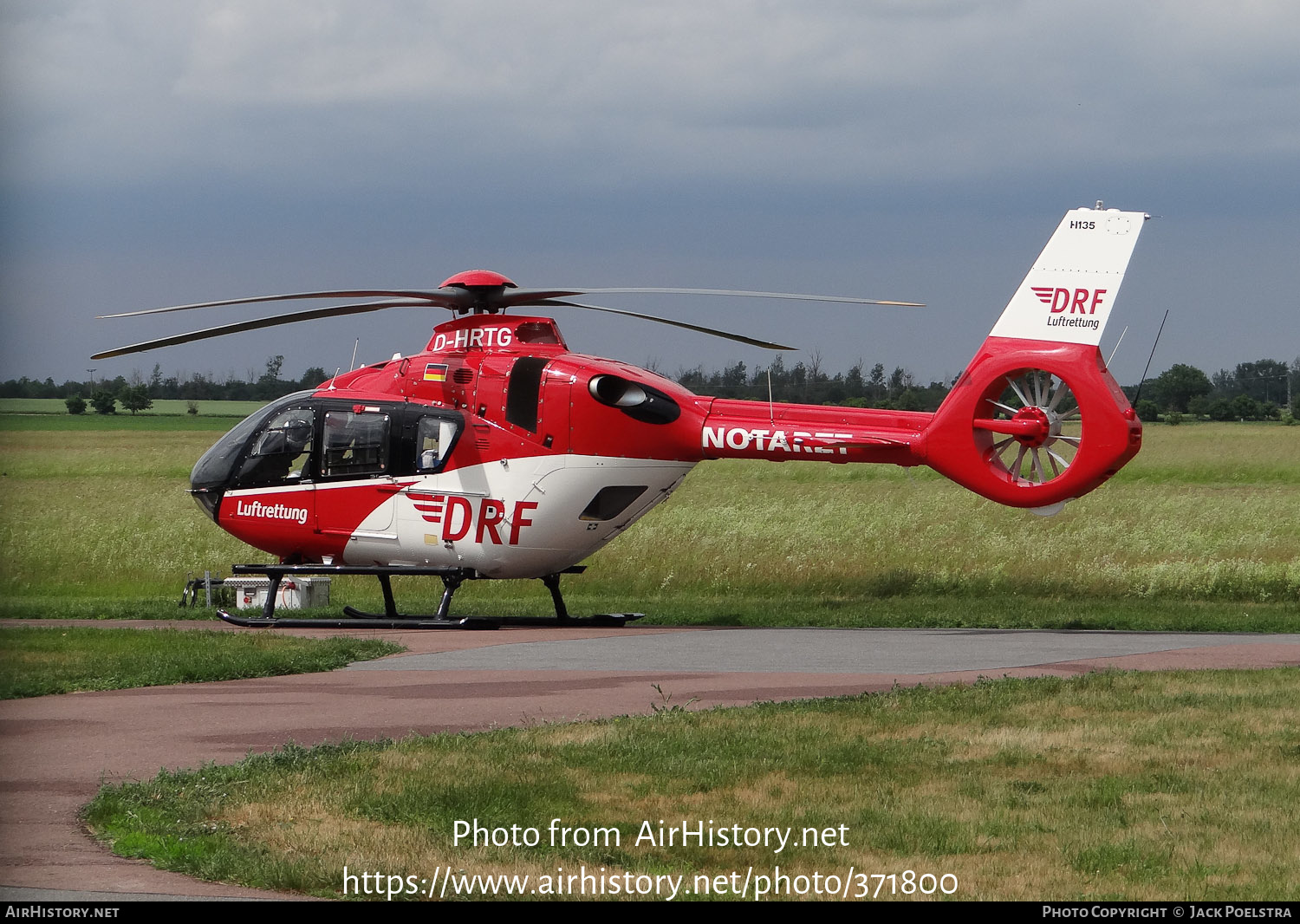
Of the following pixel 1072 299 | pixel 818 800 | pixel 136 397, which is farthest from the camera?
pixel 136 397

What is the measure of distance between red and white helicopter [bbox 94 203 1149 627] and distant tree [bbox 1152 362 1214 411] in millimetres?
90365

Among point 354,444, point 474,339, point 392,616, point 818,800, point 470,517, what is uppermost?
point 474,339

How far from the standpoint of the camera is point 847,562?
2594cm

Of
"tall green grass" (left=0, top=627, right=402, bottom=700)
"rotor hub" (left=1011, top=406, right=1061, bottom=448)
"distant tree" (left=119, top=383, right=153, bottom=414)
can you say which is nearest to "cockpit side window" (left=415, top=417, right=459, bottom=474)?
"tall green grass" (left=0, top=627, right=402, bottom=700)

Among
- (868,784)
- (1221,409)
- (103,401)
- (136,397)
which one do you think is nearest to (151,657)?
(868,784)

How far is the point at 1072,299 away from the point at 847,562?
9.27 metres

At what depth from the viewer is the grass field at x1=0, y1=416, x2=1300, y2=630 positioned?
2178 centimetres

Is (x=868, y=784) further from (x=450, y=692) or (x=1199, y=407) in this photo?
(x=1199, y=407)

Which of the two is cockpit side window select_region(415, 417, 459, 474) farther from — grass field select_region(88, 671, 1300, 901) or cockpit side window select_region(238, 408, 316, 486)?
grass field select_region(88, 671, 1300, 901)

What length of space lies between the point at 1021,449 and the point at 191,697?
978 centimetres

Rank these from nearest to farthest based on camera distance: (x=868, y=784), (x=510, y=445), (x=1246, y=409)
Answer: (x=868, y=784)
(x=510, y=445)
(x=1246, y=409)

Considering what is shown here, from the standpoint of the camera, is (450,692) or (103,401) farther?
(103,401)

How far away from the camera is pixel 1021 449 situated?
17812mm
